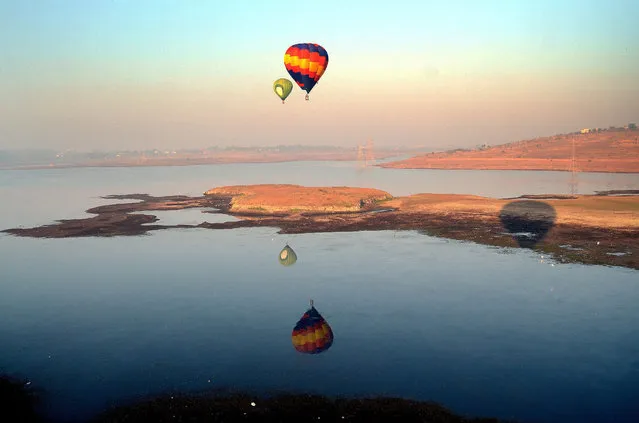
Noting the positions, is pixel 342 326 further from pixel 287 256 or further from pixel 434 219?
pixel 434 219

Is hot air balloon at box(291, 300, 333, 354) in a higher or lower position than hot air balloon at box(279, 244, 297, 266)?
lower

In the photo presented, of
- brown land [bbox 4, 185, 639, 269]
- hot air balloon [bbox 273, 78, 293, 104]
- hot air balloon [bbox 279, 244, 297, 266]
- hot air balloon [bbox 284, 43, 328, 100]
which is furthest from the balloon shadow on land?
hot air balloon [bbox 273, 78, 293, 104]

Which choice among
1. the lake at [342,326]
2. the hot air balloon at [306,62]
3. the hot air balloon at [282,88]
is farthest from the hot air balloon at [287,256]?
the hot air balloon at [282,88]

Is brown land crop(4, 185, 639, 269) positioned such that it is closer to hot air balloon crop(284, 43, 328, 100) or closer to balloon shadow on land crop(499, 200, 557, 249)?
balloon shadow on land crop(499, 200, 557, 249)

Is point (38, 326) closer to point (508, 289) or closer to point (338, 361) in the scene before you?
point (338, 361)

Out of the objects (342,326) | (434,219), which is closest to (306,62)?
(434,219)

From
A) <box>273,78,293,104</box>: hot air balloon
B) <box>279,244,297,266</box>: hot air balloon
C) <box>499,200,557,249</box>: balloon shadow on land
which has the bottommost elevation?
<box>499,200,557,249</box>: balloon shadow on land

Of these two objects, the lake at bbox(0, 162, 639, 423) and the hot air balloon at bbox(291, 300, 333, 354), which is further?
the hot air balloon at bbox(291, 300, 333, 354)
